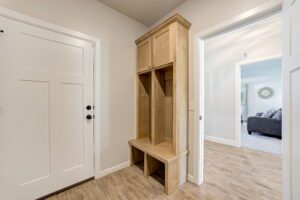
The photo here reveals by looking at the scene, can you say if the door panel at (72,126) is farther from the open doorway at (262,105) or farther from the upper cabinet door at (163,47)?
the open doorway at (262,105)

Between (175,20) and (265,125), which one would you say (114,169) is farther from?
(265,125)

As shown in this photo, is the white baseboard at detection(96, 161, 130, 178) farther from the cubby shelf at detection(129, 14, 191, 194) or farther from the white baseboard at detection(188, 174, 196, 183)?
the white baseboard at detection(188, 174, 196, 183)

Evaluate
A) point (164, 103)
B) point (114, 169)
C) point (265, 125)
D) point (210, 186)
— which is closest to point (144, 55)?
point (164, 103)

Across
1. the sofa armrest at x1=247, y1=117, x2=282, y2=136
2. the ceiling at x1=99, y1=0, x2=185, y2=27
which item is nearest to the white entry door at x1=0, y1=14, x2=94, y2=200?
the ceiling at x1=99, y1=0, x2=185, y2=27

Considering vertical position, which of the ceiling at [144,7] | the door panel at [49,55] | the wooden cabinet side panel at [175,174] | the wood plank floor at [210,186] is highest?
the ceiling at [144,7]

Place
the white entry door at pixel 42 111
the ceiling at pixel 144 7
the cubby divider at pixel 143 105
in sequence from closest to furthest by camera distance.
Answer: the white entry door at pixel 42 111, the ceiling at pixel 144 7, the cubby divider at pixel 143 105

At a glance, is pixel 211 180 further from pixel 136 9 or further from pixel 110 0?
pixel 110 0

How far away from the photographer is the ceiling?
2018 mm

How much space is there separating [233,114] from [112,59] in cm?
324

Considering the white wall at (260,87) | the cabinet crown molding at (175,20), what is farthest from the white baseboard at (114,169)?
the white wall at (260,87)

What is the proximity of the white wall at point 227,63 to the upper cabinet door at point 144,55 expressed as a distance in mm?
1899

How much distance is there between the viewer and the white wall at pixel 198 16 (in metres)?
1.55

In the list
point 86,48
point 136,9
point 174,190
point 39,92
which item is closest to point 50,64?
point 39,92

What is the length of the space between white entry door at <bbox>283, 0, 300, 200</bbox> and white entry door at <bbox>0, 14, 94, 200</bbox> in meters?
2.08
